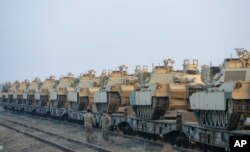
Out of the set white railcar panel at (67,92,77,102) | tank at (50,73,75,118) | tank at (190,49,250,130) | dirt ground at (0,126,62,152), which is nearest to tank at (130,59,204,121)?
tank at (190,49,250,130)

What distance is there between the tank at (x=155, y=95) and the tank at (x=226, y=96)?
2999mm

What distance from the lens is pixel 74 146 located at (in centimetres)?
2086

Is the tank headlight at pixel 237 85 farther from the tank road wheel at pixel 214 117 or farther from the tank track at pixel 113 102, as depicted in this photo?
the tank track at pixel 113 102

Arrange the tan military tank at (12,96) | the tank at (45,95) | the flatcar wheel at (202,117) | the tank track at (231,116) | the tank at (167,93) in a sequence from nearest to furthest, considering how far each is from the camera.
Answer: the tank track at (231,116)
the flatcar wheel at (202,117)
the tank at (167,93)
the tank at (45,95)
the tan military tank at (12,96)

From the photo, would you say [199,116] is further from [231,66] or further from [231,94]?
[231,94]

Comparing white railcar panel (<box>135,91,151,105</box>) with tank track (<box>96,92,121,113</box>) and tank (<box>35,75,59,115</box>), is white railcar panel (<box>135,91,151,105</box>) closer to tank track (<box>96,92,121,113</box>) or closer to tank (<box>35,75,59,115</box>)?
tank track (<box>96,92,121,113</box>)

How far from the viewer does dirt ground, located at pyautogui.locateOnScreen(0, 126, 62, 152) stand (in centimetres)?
2078

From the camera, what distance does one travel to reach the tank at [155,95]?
71.3 ft

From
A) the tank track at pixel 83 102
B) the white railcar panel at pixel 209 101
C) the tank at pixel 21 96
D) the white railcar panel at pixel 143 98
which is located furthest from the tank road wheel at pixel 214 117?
the tank at pixel 21 96

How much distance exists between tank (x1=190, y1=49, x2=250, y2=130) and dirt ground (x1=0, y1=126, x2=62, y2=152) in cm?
693

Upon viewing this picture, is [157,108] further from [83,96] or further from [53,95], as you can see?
[53,95]

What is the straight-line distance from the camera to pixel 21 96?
51906mm

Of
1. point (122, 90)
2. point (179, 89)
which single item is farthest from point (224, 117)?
point (122, 90)

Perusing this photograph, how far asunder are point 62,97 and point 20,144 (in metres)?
15.8
